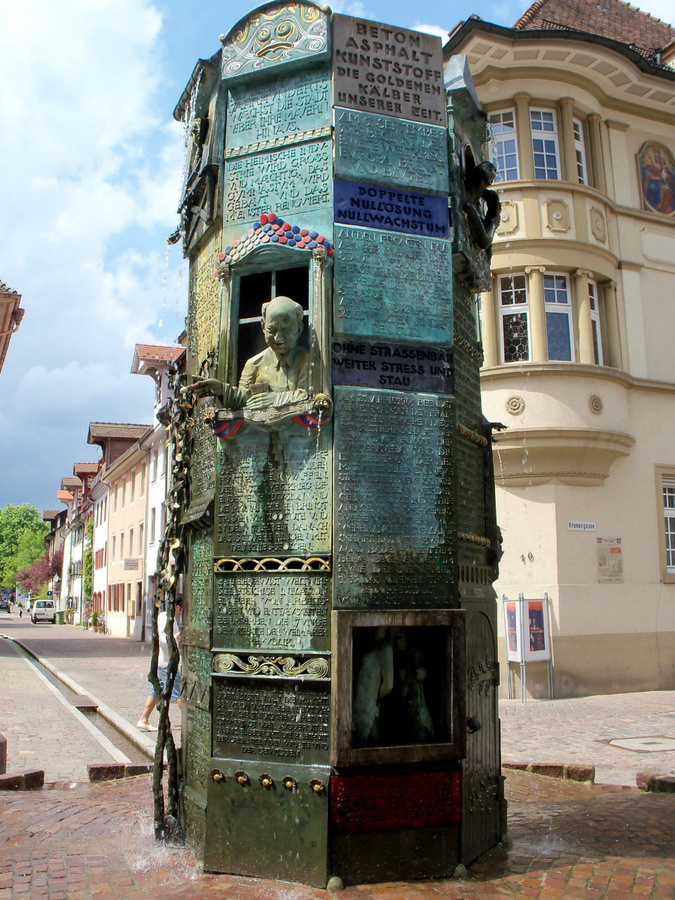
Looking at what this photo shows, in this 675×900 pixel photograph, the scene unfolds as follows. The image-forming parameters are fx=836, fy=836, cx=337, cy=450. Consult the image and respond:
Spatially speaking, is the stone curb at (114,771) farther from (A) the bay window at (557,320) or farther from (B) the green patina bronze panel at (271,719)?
(A) the bay window at (557,320)

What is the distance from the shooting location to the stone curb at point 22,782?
7219mm

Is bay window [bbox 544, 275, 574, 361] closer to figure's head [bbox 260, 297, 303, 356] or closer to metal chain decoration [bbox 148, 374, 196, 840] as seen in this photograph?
metal chain decoration [bbox 148, 374, 196, 840]

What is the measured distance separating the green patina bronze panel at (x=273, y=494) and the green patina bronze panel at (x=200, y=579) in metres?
0.28

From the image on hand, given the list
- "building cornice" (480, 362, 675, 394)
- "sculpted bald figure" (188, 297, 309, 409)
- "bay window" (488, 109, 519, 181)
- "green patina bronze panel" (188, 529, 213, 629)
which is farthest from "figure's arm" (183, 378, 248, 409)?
"bay window" (488, 109, 519, 181)

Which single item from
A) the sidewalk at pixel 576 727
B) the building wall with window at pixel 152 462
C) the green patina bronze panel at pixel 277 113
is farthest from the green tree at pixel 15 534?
the green patina bronze panel at pixel 277 113

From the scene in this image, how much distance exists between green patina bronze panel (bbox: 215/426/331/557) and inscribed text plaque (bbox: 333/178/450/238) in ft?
4.82

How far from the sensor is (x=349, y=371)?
17.5ft

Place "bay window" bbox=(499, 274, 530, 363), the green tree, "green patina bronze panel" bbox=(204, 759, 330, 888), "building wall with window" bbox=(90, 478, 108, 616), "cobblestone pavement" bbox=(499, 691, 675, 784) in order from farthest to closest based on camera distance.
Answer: the green tree, "building wall with window" bbox=(90, 478, 108, 616), "bay window" bbox=(499, 274, 530, 363), "cobblestone pavement" bbox=(499, 691, 675, 784), "green patina bronze panel" bbox=(204, 759, 330, 888)

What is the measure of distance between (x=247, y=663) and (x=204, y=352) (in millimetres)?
2246

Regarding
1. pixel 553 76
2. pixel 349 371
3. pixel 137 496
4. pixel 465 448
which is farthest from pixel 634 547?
pixel 137 496

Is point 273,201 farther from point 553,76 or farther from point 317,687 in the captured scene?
point 553,76

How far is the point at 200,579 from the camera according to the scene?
5773 mm

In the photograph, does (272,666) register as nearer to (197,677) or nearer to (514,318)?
(197,677)

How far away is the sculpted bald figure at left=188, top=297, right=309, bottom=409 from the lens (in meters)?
5.25
